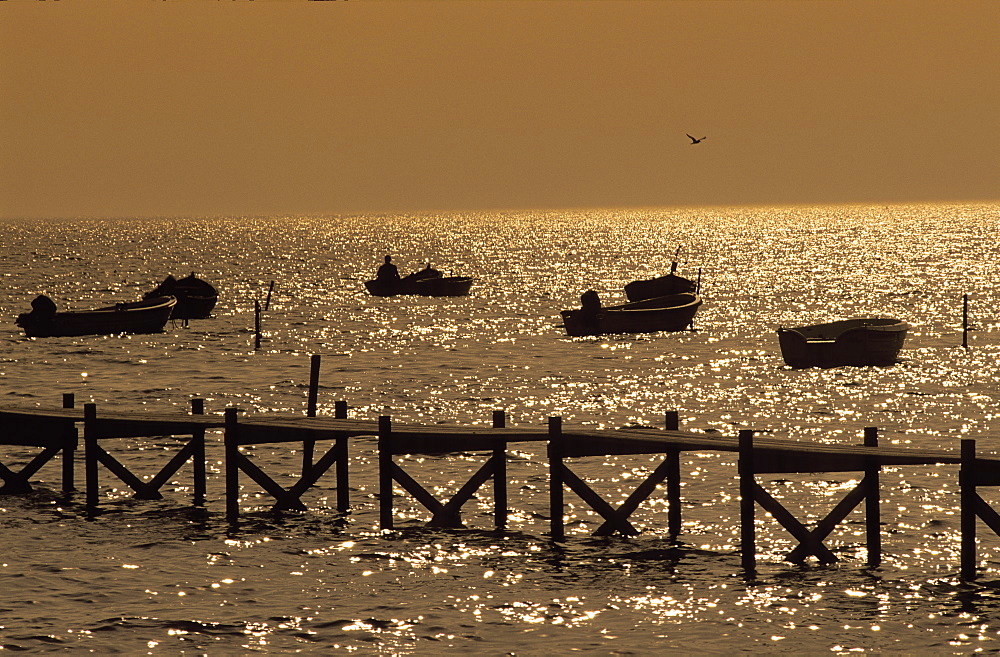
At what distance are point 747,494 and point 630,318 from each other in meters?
47.9

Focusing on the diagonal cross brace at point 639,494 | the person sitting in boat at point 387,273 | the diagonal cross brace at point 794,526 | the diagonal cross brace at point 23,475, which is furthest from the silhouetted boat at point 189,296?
the diagonal cross brace at point 794,526

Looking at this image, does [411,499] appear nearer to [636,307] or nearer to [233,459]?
[233,459]

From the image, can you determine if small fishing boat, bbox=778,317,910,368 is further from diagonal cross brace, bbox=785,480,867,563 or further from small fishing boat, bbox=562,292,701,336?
diagonal cross brace, bbox=785,480,867,563

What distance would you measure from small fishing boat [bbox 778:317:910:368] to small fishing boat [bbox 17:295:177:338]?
113 ft

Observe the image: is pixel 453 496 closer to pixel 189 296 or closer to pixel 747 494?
pixel 747 494

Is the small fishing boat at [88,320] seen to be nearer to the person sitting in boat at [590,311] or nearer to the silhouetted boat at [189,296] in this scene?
the silhouetted boat at [189,296]

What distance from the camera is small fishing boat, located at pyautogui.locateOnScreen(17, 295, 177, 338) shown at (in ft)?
226

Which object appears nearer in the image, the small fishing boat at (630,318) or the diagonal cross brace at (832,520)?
the diagonal cross brace at (832,520)

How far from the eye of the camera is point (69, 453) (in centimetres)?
2909

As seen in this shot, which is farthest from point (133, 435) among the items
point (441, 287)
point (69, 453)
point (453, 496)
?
point (441, 287)

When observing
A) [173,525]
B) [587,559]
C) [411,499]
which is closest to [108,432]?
[173,525]

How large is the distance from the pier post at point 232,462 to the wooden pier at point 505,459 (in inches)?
1.0

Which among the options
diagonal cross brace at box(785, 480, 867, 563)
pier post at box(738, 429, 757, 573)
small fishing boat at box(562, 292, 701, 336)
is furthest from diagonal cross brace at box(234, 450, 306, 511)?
small fishing boat at box(562, 292, 701, 336)

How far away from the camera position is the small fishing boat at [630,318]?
68688 millimetres
